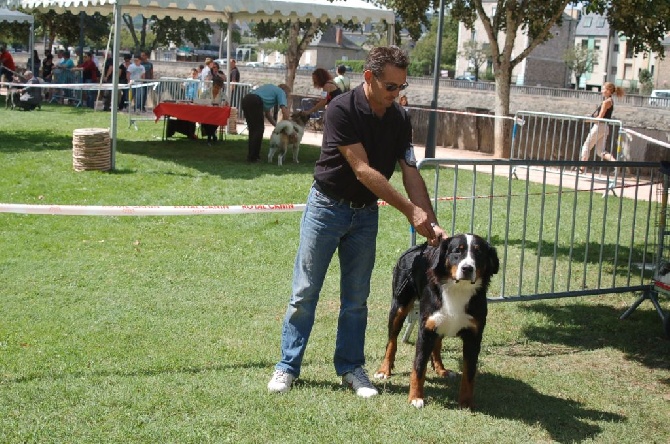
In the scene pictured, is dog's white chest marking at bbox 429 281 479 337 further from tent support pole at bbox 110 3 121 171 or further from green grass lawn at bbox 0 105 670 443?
tent support pole at bbox 110 3 121 171

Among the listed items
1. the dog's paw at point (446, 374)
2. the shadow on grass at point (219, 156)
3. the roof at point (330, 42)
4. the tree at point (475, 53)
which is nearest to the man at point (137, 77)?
the shadow on grass at point (219, 156)

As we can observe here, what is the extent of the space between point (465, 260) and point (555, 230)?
4.49 m

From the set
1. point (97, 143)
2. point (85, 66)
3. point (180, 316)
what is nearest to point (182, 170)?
point (97, 143)

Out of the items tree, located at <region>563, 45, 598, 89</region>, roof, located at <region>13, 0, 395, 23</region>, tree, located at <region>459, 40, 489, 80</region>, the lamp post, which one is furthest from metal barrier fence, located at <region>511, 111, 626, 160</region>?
tree, located at <region>563, 45, 598, 89</region>

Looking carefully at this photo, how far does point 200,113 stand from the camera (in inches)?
690

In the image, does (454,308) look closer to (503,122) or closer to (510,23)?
(503,122)

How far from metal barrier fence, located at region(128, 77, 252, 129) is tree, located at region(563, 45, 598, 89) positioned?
6872cm

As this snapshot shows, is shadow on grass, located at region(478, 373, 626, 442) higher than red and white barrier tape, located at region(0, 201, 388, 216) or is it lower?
lower

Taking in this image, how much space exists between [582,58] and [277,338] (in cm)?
8761

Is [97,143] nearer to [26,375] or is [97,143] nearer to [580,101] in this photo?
[26,375]

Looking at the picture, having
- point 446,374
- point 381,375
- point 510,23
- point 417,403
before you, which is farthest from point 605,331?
point 510,23

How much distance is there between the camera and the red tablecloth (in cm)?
1741

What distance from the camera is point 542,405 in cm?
508

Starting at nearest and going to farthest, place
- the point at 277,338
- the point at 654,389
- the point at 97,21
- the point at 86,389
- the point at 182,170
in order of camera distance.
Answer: the point at 86,389, the point at 654,389, the point at 277,338, the point at 182,170, the point at 97,21
